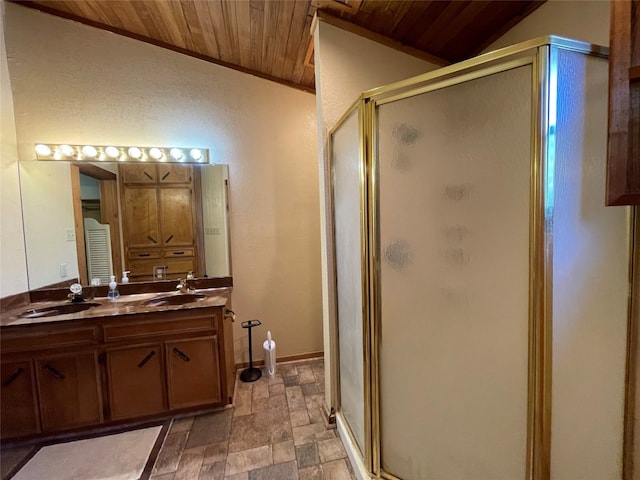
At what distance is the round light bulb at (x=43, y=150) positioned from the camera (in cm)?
204

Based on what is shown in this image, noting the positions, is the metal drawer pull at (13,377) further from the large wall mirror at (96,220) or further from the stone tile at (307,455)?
the stone tile at (307,455)

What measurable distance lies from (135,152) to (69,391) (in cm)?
185

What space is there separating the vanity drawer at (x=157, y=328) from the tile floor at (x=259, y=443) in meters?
0.67

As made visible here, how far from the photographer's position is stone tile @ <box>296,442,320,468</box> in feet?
4.84

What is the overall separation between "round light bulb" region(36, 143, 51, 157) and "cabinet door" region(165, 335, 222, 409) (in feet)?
6.10

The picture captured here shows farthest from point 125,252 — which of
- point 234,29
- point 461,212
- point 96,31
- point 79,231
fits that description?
point 461,212

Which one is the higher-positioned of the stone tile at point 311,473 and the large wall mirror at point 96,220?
the large wall mirror at point 96,220

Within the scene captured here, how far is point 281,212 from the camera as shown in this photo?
2543 mm

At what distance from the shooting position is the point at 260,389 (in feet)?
7.15

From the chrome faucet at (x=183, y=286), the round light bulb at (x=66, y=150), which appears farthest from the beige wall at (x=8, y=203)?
the chrome faucet at (x=183, y=286)

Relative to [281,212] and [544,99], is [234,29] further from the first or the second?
[544,99]

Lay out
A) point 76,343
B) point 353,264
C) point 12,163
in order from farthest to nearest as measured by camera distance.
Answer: point 12,163
point 76,343
point 353,264

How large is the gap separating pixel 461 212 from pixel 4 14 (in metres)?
3.50

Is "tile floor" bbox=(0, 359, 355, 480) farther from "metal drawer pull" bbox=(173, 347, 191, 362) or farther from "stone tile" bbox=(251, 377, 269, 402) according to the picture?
"metal drawer pull" bbox=(173, 347, 191, 362)
